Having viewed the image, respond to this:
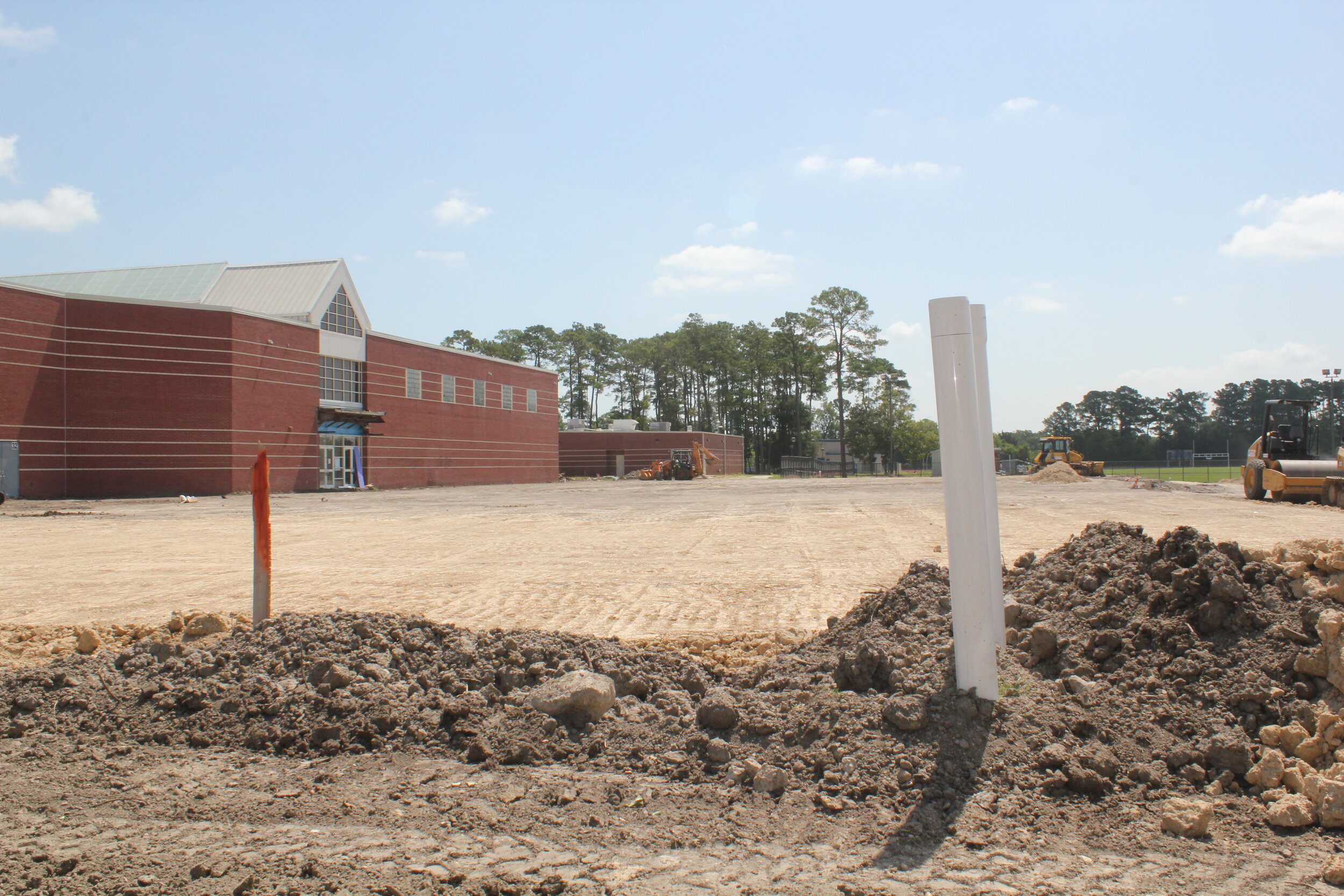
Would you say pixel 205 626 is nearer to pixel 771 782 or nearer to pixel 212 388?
pixel 771 782

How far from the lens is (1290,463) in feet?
79.8

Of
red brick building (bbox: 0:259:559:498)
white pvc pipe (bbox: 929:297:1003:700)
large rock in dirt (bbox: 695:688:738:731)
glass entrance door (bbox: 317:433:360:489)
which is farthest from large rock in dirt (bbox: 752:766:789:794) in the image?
glass entrance door (bbox: 317:433:360:489)

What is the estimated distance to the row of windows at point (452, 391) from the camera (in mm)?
49750

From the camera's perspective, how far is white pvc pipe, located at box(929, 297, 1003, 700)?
3.85m

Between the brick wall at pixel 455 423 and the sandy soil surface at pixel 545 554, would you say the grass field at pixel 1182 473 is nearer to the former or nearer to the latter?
the sandy soil surface at pixel 545 554

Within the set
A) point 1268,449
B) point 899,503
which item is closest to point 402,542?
point 899,503

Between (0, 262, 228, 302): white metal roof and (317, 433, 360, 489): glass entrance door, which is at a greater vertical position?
(0, 262, 228, 302): white metal roof

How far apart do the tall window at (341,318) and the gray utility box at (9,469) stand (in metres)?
14.9

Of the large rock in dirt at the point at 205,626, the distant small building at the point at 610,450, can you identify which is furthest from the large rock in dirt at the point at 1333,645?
the distant small building at the point at 610,450

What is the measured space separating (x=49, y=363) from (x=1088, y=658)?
39.8 metres

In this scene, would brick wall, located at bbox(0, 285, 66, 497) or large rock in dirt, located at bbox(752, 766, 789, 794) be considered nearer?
large rock in dirt, located at bbox(752, 766, 789, 794)

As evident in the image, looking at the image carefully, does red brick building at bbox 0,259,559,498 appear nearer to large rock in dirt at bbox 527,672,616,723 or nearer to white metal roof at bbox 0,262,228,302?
white metal roof at bbox 0,262,228,302

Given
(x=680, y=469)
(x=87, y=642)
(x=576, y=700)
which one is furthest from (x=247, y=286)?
(x=576, y=700)

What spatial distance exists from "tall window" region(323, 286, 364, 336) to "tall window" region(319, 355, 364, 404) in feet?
5.23
